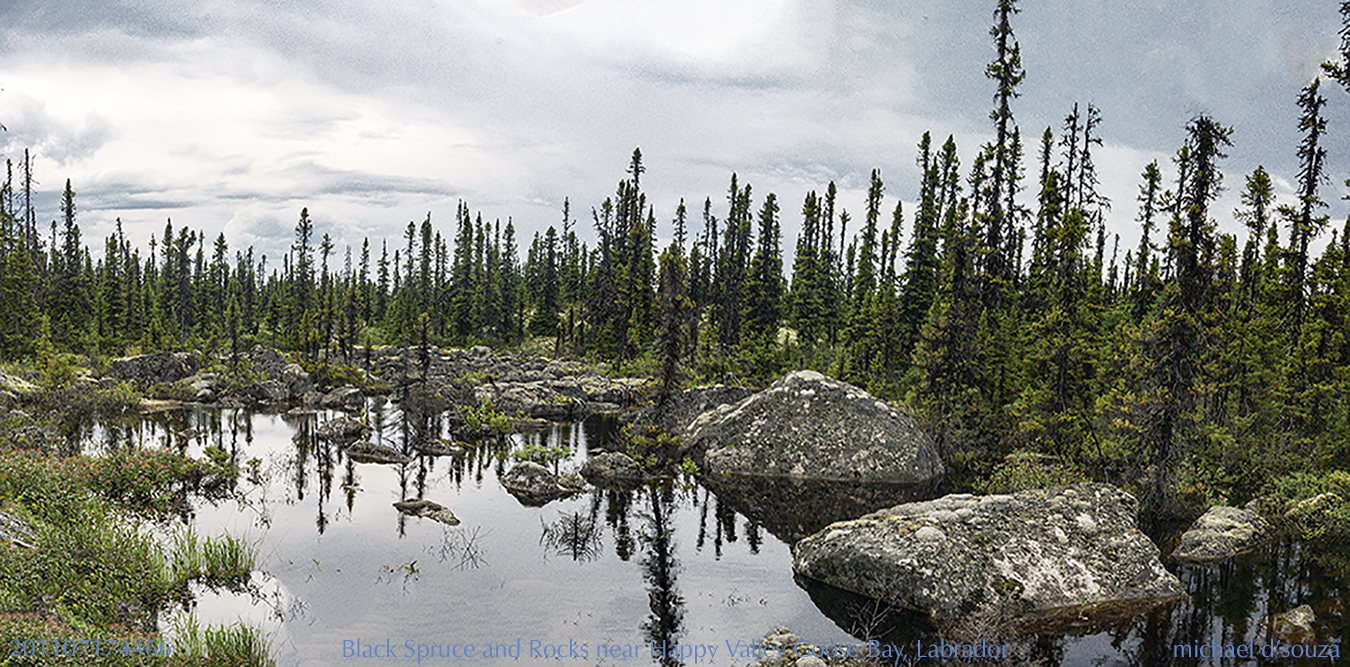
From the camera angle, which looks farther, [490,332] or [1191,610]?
[490,332]

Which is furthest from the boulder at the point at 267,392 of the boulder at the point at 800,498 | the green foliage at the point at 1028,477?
the green foliage at the point at 1028,477

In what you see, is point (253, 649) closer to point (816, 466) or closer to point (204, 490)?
point (204, 490)

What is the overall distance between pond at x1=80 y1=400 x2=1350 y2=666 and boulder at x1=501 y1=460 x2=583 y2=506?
2.31 feet

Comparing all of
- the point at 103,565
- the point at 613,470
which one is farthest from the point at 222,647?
the point at 613,470

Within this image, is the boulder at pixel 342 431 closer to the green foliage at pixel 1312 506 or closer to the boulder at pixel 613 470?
the boulder at pixel 613 470

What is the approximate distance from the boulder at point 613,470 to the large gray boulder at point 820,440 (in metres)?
3.60

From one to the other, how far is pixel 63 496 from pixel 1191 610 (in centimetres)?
2902

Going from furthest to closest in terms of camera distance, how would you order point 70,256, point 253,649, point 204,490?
point 70,256 < point 204,490 < point 253,649

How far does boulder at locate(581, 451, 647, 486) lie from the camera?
1192 inches

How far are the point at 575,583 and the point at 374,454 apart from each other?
1887cm

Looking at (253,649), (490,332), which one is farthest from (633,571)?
(490,332)

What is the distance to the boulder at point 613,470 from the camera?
30.3 meters

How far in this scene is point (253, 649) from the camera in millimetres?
13250

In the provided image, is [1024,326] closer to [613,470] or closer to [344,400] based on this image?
[613,470]
